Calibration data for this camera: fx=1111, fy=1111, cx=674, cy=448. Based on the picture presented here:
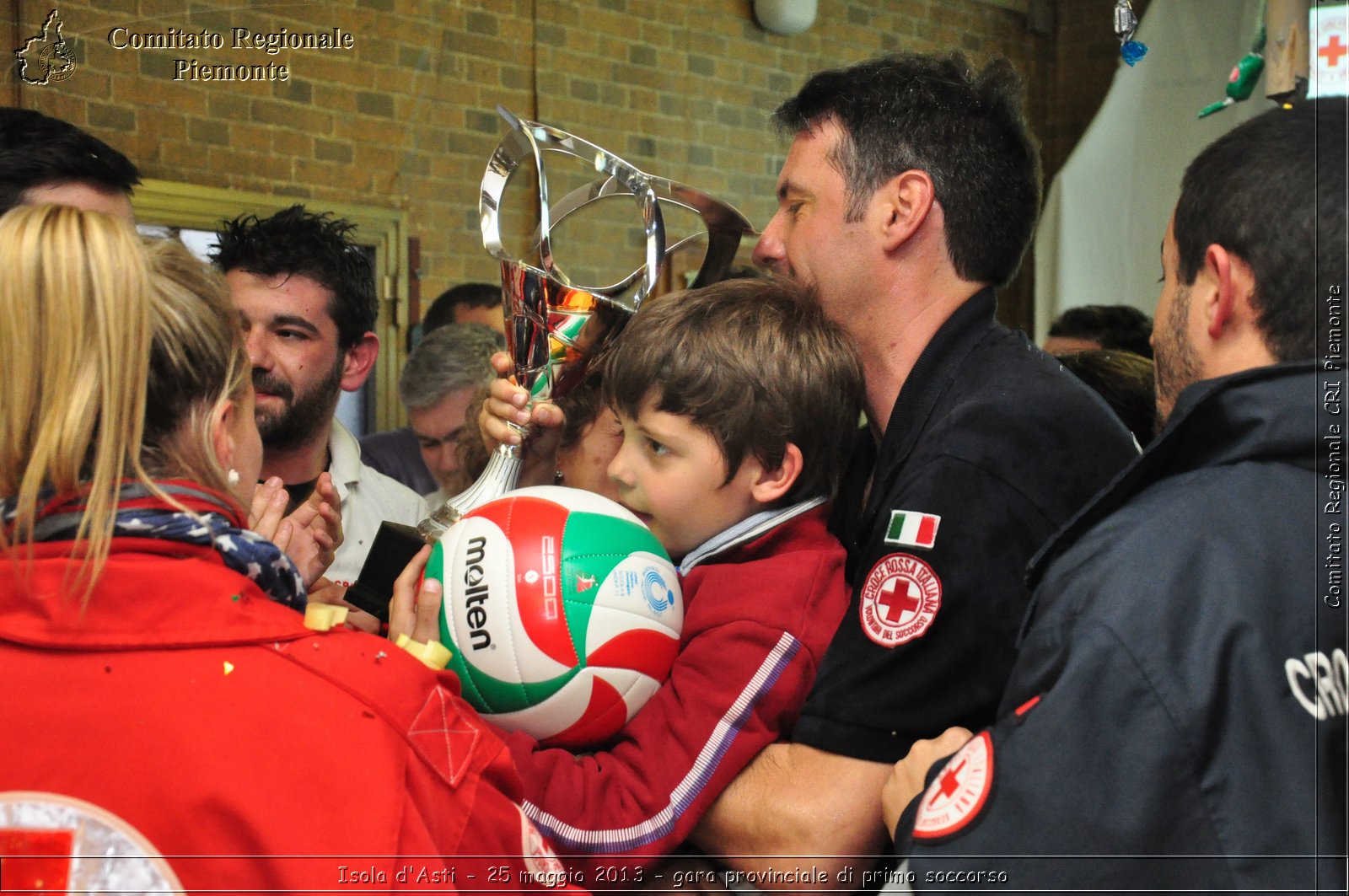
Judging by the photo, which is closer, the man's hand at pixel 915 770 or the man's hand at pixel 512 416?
the man's hand at pixel 915 770

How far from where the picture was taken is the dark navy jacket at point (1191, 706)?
1.26 metres

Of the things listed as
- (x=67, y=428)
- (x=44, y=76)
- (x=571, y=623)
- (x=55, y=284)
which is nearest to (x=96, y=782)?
Result: (x=67, y=428)

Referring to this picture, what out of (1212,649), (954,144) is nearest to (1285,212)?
(1212,649)

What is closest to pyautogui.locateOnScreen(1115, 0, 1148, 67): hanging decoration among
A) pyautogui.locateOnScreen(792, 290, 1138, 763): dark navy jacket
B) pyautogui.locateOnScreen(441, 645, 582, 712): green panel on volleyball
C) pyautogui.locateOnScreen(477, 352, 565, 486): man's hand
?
pyautogui.locateOnScreen(792, 290, 1138, 763): dark navy jacket

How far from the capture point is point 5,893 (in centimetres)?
125

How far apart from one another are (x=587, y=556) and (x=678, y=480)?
327mm

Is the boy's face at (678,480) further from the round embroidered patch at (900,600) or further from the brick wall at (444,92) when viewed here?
the brick wall at (444,92)

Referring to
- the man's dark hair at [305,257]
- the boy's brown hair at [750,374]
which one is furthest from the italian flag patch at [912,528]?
the man's dark hair at [305,257]

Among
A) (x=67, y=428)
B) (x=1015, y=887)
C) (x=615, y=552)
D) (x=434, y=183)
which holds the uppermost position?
(x=434, y=183)

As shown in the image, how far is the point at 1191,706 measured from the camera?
127cm

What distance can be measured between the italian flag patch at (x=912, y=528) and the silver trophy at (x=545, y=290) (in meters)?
0.78

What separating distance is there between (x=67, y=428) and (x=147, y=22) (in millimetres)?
4367

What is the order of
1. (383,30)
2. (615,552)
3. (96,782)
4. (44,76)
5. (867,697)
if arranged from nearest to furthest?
(96,782) < (867,697) < (615,552) < (44,76) < (383,30)

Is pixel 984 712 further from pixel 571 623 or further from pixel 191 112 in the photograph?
pixel 191 112
